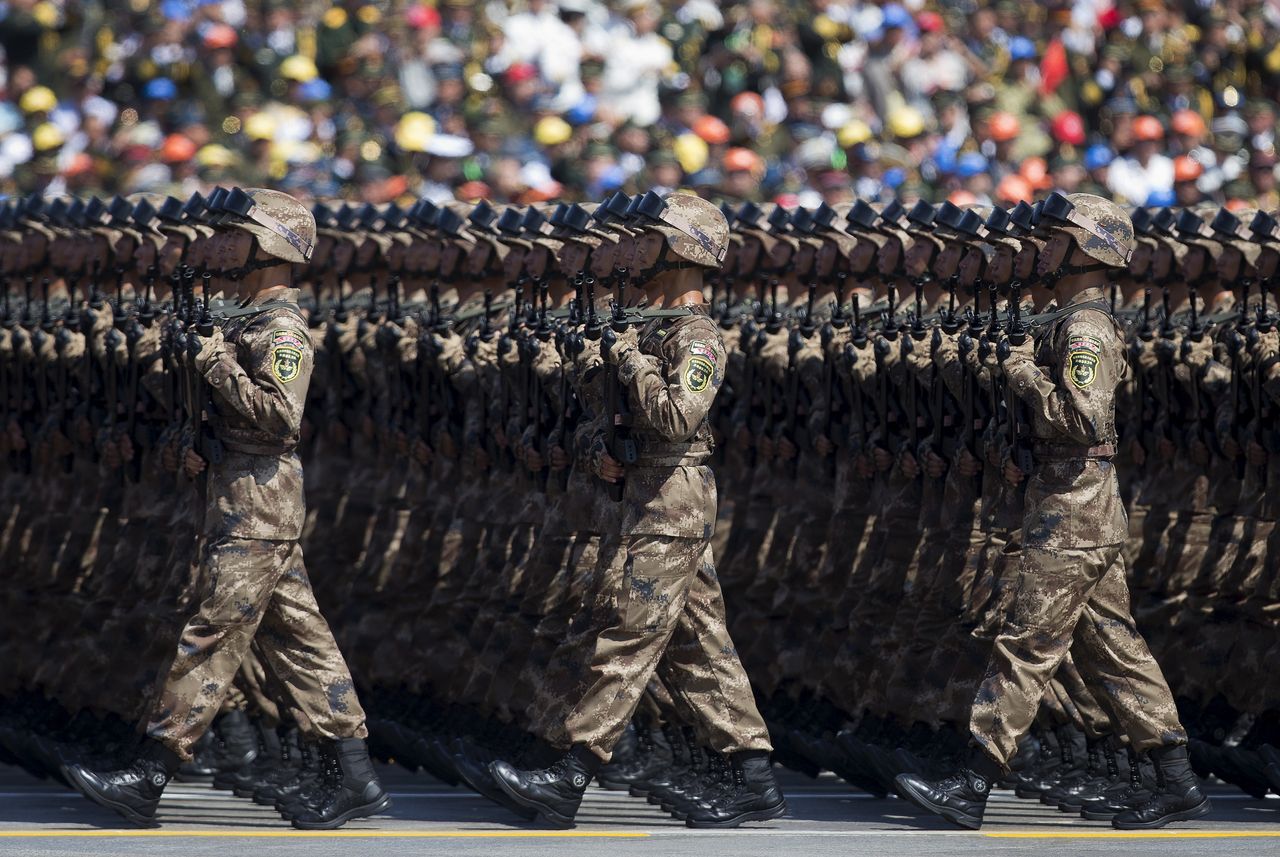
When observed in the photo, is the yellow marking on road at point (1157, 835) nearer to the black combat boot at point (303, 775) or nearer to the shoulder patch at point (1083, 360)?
the shoulder patch at point (1083, 360)

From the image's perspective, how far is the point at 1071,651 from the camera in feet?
31.0

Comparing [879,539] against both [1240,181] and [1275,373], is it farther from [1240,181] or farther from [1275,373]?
[1240,181]

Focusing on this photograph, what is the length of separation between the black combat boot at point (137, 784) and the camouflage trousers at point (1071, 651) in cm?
271

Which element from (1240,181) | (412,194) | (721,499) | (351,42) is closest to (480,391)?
(721,499)

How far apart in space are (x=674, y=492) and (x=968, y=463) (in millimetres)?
1399

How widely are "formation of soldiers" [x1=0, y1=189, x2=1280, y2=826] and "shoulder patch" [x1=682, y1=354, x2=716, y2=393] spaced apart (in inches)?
0.5

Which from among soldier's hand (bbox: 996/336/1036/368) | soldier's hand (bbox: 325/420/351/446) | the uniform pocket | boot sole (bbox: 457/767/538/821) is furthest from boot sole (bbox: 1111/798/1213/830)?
soldier's hand (bbox: 325/420/351/446)

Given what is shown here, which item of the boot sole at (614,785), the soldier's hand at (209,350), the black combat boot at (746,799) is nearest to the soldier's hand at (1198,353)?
the black combat boot at (746,799)

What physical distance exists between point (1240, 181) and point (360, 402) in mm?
7341

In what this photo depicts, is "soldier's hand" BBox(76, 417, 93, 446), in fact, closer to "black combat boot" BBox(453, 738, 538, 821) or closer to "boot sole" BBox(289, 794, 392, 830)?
"black combat boot" BBox(453, 738, 538, 821)

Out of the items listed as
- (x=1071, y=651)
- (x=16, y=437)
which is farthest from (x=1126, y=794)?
(x=16, y=437)

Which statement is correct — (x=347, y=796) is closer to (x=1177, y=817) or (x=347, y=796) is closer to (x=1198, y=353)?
(x=1177, y=817)

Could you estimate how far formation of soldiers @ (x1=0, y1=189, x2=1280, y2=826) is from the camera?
9.43 m

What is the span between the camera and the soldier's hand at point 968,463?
10.2m
